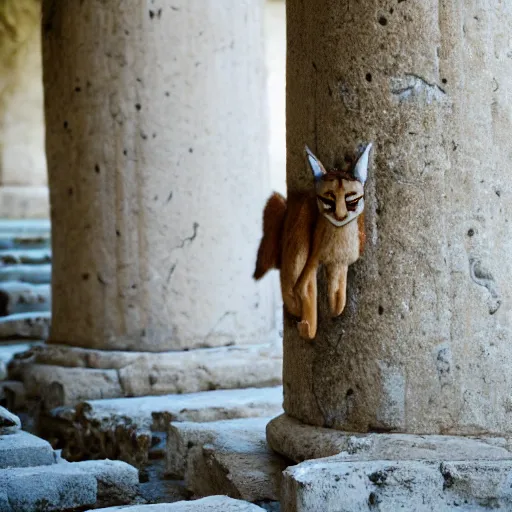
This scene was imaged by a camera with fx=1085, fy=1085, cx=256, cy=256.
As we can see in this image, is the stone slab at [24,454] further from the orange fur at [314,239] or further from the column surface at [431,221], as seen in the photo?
the column surface at [431,221]

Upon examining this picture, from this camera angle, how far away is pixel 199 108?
439cm

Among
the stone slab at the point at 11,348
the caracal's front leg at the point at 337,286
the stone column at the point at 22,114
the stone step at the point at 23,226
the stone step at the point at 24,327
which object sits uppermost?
the stone column at the point at 22,114

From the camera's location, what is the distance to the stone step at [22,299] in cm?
614

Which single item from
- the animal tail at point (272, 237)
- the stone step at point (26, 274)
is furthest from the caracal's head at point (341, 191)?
the stone step at point (26, 274)

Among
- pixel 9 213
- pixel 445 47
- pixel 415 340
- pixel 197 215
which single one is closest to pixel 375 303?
pixel 415 340

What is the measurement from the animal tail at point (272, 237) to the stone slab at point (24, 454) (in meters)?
0.88

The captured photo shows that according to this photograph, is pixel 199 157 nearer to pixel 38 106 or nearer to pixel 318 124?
pixel 318 124

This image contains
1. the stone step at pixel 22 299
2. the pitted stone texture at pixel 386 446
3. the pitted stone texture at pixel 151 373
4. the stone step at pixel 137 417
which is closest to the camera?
the pitted stone texture at pixel 386 446

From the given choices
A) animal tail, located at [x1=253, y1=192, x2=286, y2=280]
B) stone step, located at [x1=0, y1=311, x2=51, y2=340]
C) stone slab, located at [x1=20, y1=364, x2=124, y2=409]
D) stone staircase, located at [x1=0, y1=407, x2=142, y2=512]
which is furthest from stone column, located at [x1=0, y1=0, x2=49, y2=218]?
animal tail, located at [x1=253, y1=192, x2=286, y2=280]

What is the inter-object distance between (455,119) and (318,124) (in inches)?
13.5


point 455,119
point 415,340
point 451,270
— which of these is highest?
point 455,119

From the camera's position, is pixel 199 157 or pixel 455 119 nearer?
pixel 455 119

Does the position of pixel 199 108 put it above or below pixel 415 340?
above

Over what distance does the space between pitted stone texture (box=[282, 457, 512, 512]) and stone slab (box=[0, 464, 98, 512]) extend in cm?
77
